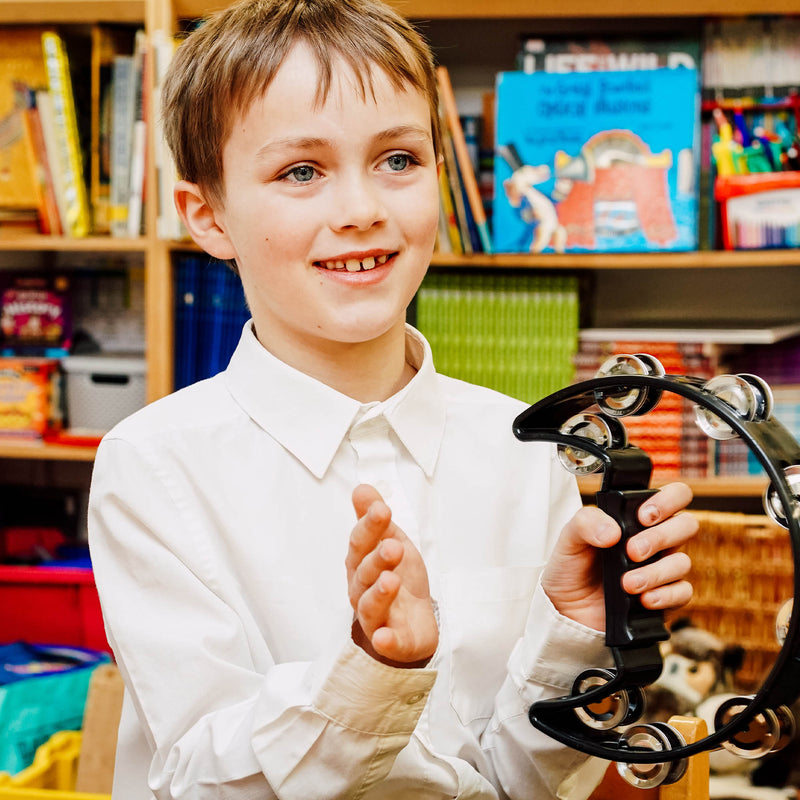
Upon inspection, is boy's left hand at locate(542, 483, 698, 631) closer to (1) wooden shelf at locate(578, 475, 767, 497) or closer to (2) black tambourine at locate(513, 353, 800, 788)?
(2) black tambourine at locate(513, 353, 800, 788)

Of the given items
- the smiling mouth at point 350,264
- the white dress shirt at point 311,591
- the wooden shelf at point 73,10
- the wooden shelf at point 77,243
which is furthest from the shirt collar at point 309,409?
the wooden shelf at point 73,10

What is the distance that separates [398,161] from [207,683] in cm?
49

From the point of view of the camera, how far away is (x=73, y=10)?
1953 mm

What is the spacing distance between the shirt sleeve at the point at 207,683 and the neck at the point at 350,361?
17 centimetres

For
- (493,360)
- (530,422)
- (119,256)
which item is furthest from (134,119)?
(530,422)

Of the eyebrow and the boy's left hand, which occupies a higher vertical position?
the eyebrow

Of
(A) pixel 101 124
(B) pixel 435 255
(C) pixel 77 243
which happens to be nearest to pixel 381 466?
(B) pixel 435 255

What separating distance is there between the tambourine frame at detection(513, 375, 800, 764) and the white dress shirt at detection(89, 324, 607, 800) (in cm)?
7

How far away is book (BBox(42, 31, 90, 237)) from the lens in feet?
6.34

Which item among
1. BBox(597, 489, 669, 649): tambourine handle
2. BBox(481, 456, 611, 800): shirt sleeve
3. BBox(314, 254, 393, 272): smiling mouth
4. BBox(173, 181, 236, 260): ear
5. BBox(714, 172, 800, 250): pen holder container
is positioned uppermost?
BBox(714, 172, 800, 250): pen holder container

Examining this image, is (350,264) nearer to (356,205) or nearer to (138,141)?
(356,205)

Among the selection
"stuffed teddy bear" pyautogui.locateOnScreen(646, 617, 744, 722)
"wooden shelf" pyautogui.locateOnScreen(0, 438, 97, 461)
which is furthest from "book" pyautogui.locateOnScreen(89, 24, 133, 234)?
"stuffed teddy bear" pyautogui.locateOnScreen(646, 617, 744, 722)

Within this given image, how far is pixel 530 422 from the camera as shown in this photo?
79 cm

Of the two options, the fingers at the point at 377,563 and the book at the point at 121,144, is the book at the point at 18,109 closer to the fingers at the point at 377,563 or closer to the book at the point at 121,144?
the book at the point at 121,144
